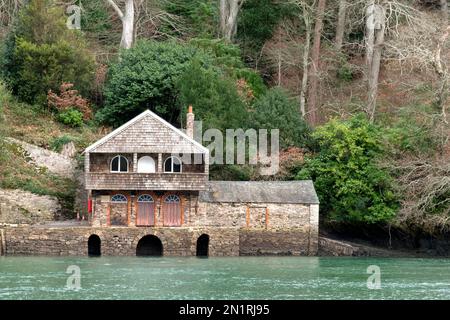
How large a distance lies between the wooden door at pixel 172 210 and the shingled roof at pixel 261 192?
52.9 inches

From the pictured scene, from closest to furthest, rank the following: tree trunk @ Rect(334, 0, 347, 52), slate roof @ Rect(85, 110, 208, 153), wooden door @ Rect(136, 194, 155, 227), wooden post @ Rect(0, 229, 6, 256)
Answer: wooden post @ Rect(0, 229, 6, 256) → slate roof @ Rect(85, 110, 208, 153) → wooden door @ Rect(136, 194, 155, 227) → tree trunk @ Rect(334, 0, 347, 52)

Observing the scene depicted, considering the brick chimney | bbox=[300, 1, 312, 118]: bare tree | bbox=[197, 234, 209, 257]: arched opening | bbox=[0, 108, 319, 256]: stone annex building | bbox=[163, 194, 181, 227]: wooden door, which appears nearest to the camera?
bbox=[0, 108, 319, 256]: stone annex building

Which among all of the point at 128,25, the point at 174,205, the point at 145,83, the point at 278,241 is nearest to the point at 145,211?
the point at 174,205

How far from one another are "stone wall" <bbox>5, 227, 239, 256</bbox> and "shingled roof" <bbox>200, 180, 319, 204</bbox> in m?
2.39

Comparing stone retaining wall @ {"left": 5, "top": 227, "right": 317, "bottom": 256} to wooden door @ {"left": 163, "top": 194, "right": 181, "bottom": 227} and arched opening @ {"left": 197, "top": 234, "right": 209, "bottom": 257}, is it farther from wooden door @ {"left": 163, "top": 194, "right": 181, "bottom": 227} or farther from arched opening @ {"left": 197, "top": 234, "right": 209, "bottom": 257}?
arched opening @ {"left": 197, "top": 234, "right": 209, "bottom": 257}

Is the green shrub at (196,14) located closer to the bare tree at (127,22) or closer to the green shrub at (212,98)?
the bare tree at (127,22)

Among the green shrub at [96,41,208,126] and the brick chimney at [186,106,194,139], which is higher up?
the green shrub at [96,41,208,126]

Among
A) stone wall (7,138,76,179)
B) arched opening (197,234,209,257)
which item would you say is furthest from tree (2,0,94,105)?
arched opening (197,234,209,257)

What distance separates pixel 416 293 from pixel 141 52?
32.7 meters

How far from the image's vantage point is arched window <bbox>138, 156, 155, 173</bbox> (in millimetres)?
76062

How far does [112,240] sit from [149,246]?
375 cm

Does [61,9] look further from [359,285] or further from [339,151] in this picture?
[359,285]

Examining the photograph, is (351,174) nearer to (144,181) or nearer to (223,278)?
(144,181)

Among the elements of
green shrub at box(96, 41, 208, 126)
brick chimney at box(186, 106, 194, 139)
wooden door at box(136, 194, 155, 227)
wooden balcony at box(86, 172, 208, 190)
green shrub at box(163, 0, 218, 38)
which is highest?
green shrub at box(163, 0, 218, 38)
